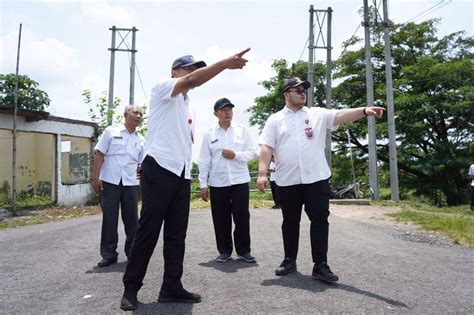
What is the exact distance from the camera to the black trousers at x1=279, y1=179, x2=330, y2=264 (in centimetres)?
443

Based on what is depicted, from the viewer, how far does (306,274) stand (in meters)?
4.58

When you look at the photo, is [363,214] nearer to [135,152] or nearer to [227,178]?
[227,178]

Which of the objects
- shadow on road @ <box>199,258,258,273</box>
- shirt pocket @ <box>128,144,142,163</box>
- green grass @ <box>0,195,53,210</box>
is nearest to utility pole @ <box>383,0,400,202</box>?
green grass @ <box>0,195,53,210</box>

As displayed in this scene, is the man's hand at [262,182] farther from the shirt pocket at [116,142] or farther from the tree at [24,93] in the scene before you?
the tree at [24,93]

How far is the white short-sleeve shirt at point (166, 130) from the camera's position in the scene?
368cm

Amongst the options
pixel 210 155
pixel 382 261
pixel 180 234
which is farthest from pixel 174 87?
pixel 382 261

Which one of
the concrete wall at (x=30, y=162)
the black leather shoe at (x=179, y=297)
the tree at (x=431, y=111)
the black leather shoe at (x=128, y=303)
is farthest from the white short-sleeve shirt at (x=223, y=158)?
the tree at (x=431, y=111)

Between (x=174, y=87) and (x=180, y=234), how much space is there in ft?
3.91

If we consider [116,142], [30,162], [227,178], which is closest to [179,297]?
[227,178]

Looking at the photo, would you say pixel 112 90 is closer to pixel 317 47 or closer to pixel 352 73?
pixel 317 47

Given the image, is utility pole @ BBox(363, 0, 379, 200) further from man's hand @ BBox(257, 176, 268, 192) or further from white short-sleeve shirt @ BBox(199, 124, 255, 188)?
man's hand @ BBox(257, 176, 268, 192)

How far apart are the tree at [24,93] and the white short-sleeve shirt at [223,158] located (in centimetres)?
1751

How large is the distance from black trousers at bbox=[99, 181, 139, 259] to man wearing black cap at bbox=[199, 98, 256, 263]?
0.85 metres

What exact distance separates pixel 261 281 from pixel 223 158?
5.56 feet
